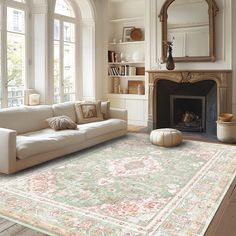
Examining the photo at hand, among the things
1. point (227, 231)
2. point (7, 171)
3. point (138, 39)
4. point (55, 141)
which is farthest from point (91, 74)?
point (227, 231)

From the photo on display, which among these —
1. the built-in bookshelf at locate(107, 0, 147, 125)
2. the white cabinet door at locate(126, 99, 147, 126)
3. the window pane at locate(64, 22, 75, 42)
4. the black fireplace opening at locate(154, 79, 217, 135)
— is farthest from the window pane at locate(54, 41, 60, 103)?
the black fireplace opening at locate(154, 79, 217, 135)

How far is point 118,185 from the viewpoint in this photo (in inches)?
134

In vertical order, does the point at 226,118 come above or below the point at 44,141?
above

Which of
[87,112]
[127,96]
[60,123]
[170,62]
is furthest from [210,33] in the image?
[60,123]

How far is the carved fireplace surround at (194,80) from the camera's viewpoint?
6092 mm

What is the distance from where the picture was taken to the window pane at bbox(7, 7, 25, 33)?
5.61 metres

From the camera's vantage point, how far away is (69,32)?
713cm

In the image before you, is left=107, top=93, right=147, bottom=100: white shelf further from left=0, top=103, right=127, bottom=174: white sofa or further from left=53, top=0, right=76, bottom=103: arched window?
left=0, top=103, right=127, bottom=174: white sofa

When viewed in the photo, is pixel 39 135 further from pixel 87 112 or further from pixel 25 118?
pixel 87 112

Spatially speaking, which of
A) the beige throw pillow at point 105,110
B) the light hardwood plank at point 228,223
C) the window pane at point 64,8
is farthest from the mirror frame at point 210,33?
the light hardwood plank at point 228,223

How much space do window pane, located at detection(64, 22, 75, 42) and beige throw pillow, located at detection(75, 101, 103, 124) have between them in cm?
207

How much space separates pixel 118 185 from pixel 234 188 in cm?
127

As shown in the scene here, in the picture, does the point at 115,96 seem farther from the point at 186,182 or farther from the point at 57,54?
the point at 186,182

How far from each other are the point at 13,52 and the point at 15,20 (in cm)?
60
